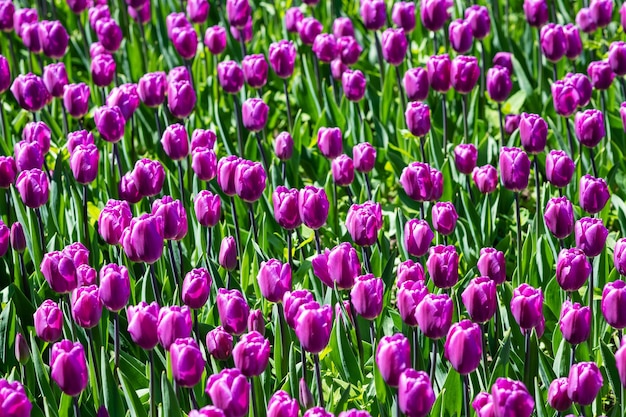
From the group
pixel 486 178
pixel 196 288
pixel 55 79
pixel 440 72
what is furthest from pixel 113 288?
pixel 440 72

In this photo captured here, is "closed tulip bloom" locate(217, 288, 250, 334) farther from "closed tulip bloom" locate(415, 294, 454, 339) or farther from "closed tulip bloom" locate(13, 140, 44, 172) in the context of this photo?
"closed tulip bloom" locate(13, 140, 44, 172)

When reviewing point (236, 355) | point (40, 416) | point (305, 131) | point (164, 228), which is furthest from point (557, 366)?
point (305, 131)

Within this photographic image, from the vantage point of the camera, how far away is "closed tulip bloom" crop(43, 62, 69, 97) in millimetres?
4090

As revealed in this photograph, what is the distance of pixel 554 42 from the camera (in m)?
4.19

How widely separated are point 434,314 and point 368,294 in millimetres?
222

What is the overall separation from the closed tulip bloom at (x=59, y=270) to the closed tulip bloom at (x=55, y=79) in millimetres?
1412

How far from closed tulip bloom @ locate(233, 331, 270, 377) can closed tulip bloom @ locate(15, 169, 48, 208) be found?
1.06 metres

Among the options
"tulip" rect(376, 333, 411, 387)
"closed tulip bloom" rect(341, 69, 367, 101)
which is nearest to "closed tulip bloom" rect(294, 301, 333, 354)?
"tulip" rect(376, 333, 411, 387)

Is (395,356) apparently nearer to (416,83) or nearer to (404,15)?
(416,83)

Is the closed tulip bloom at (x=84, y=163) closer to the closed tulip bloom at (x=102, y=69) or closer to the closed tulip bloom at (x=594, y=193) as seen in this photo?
the closed tulip bloom at (x=102, y=69)

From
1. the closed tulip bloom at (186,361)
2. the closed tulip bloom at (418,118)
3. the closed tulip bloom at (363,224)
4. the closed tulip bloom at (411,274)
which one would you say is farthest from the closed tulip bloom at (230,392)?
the closed tulip bloom at (418,118)

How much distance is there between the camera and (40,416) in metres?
2.78

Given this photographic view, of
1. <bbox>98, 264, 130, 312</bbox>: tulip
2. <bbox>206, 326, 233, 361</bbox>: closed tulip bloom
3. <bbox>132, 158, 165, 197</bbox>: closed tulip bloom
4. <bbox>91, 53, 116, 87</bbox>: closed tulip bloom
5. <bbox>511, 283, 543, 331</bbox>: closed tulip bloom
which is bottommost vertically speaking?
<bbox>206, 326, 233, 361</bbox>: closed tulip bloom

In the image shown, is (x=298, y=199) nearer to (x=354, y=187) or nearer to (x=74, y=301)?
(x=74, y=301)
